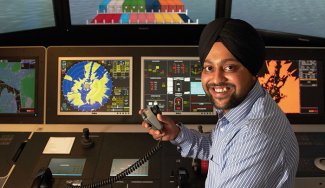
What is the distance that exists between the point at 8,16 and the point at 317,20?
178 centimetres

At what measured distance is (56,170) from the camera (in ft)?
5.87

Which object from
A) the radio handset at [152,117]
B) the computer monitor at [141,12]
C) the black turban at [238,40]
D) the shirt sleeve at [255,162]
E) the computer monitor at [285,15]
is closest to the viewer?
the shirt sleeve at [255,162]

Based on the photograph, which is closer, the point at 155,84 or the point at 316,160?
the point at 316,160

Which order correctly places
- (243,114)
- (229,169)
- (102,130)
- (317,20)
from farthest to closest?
1. (317,20)
2. (102,130)
3. (243,114)
4. (229,169)

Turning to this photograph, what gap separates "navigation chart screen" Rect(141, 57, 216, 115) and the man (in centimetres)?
60

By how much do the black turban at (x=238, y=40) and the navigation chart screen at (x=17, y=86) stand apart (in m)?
1.08

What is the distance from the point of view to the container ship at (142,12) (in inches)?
101

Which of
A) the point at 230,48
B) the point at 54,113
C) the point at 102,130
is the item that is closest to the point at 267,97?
the point at 230,48

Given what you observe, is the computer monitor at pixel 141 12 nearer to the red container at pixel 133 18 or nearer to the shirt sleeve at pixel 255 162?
the red container at pixel 133 18

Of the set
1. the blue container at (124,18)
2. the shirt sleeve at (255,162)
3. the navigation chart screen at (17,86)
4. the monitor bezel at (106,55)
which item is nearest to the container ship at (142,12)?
the blue container at (124,18)

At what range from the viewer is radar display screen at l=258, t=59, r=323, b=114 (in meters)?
2.11

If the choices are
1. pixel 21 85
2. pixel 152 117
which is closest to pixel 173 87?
pixel 152 117

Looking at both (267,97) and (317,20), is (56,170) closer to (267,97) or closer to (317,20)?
(267,97)

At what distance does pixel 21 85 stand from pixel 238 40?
1.25 metres
